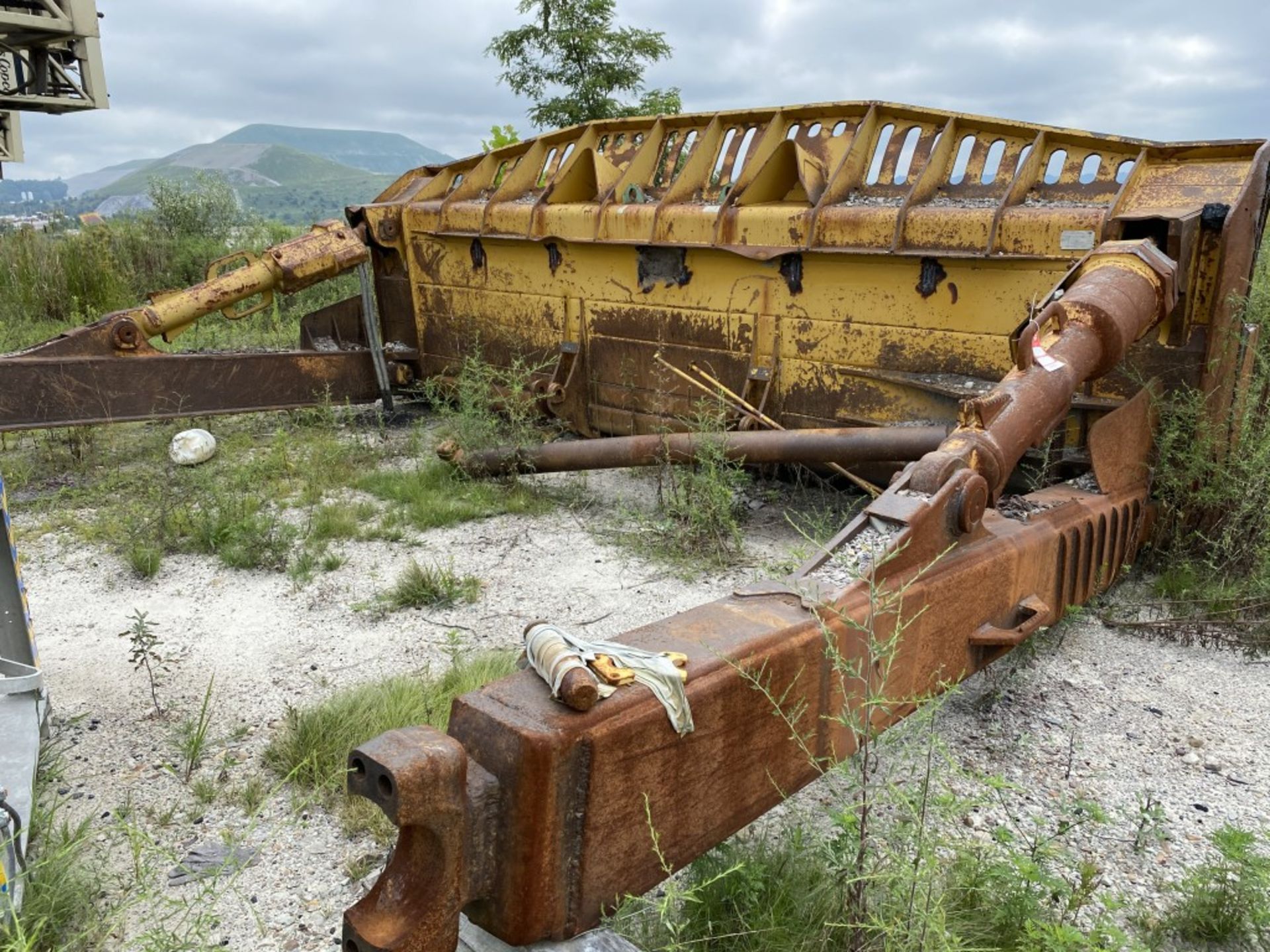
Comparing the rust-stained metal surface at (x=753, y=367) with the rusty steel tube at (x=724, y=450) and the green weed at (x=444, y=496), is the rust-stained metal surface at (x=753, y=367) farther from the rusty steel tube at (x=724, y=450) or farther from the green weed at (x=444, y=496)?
the green weed at (x=444, y=496)

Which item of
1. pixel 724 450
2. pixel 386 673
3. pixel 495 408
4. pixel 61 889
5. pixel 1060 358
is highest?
pixel 1060 358

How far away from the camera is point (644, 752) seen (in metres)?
1.58

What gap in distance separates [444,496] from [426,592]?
4.35 ft

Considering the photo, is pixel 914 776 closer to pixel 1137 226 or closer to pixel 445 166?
pixel 1137 226

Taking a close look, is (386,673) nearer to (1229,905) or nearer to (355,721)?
(355,721)

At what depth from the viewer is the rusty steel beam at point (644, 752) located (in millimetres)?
1405

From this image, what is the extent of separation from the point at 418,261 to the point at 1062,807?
5.72 metres

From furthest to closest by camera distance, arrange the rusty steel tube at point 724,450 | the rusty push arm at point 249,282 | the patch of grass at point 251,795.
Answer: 1. the rusty push arm at point 249,282
2. the rusty steel tube at point 724,450
3. the patch of grass at point 251,795

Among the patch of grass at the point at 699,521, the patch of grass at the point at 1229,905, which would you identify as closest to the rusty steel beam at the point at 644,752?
the patch of grass at the point at 1229,905

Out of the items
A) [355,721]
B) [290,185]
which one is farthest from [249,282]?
[290,185]

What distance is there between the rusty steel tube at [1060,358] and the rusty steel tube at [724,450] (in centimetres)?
109

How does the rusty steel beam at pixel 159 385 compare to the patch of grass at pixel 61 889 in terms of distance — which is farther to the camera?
the rusty steel beam at pixel 159 385

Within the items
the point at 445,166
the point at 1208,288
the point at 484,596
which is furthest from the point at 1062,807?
the point at 445,166

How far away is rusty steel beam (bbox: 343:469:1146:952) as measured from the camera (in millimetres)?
1405
